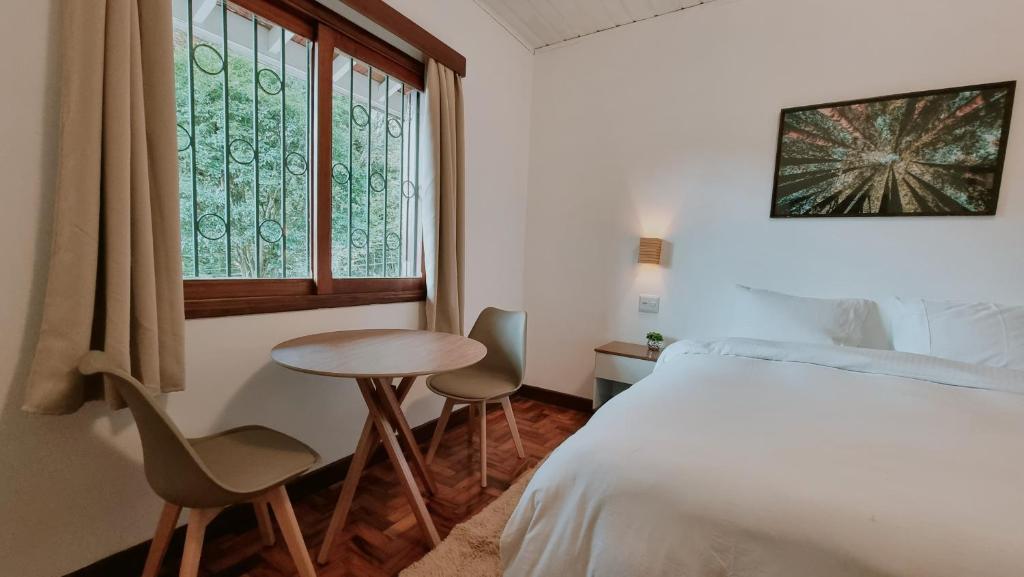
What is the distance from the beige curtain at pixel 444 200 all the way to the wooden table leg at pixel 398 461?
886 millimetres

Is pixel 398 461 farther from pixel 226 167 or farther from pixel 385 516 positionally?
pixel 226 167

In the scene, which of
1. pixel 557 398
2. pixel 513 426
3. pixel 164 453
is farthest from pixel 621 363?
pixel 164 453

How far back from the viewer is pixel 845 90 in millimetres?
2203

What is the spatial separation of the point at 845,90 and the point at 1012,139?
0.74 meters

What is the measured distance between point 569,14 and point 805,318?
244 cm

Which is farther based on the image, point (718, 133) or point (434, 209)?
point (718, 133)

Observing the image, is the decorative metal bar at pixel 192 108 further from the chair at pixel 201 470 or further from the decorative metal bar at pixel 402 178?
the decorative metal bar at pixel 402 178

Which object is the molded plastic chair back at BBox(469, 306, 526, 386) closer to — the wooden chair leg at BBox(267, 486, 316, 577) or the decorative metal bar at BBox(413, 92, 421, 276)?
the decorative metal bar at BBox(413, 92, 421, 276)

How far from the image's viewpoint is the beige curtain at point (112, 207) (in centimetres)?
106

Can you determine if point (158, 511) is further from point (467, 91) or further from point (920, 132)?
point (920, 132)

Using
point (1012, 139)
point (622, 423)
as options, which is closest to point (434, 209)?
point (622, 423)

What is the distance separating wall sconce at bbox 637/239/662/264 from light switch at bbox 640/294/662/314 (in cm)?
26

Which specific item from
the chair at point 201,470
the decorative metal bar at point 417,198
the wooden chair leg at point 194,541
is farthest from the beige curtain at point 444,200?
the wooden chair leg at point 194,541

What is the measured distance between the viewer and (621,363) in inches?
102
